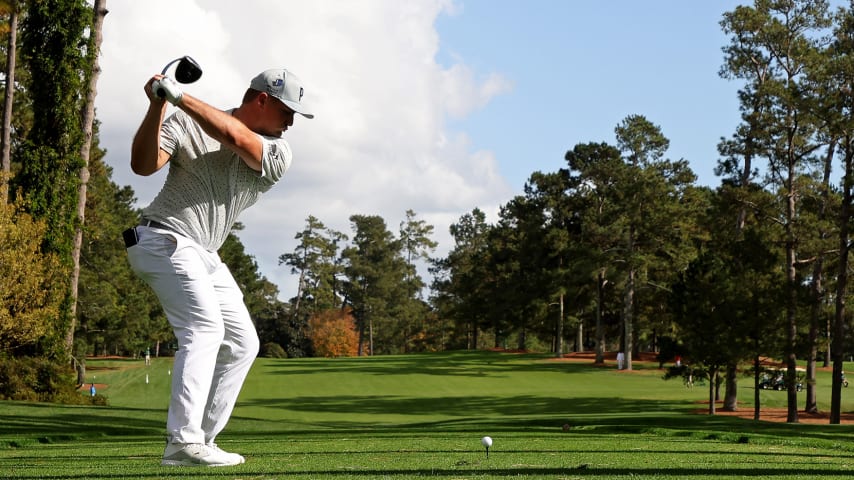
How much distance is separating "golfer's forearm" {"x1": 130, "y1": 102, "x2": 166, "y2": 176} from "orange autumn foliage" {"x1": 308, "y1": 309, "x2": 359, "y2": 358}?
88928mm

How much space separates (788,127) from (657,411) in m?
12.0

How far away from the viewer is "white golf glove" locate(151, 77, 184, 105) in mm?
4652

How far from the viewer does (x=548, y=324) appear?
2731 inches

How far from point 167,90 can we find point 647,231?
51.3m

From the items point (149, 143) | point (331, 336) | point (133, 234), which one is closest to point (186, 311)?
point (133, 234)

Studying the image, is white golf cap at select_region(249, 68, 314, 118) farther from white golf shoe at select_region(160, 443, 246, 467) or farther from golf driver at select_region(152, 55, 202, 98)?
white golf shoe at select_region(160, 443, 246, 467)

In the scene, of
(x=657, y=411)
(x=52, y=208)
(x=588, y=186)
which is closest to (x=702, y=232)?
(x=588, y=186)

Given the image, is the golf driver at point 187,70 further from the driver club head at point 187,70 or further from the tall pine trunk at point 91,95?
the tall pine trunk at point 91,95

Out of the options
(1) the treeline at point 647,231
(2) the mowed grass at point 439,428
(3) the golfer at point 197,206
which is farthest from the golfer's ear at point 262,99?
(1) the treeline at point 647,231

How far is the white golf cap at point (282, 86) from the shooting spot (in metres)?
5.27

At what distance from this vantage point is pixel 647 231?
177ft

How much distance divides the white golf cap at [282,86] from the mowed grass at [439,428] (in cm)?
213

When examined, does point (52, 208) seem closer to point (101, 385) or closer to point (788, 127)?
point (788, 127)

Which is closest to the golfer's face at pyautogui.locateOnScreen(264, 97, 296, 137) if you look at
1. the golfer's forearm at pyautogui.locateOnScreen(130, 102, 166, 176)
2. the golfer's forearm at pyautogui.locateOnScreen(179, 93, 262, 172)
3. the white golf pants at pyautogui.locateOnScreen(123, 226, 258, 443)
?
the golfer's forearm at pyautogui.locateOnScreen(179, 93, 262, 172)
